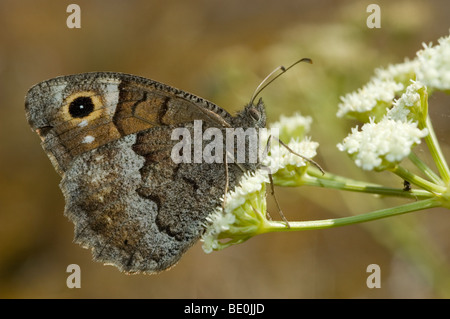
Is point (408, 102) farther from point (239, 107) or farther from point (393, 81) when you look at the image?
point (239, 107)

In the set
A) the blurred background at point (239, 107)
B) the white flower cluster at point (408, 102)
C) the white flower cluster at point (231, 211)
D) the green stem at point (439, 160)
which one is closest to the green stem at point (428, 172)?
the green stem at point (439, 160)

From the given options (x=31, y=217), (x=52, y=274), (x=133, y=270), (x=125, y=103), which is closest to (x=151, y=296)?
(x=52, y=274)

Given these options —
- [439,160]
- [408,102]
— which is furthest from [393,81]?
[439,160]

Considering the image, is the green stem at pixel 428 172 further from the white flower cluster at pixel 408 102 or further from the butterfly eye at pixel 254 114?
the butterfly eye at pixel 254 114

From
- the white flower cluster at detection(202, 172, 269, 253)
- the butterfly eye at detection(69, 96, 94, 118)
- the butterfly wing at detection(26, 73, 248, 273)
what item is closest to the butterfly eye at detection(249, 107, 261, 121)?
the butterfly wing at detection(26, 73, 248, 273)

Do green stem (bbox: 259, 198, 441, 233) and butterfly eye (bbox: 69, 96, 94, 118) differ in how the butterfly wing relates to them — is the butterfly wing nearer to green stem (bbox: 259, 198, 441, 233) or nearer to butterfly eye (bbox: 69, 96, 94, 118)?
butterfly eye (bbox: 69, 96, 94, 118)

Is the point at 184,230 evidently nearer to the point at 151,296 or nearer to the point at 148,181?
the point at 148,181
